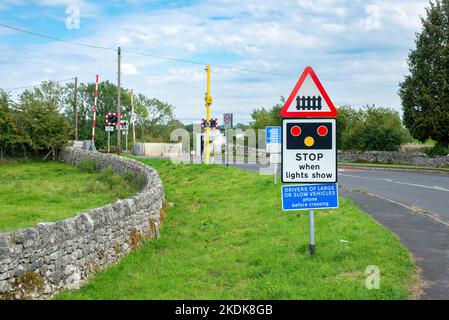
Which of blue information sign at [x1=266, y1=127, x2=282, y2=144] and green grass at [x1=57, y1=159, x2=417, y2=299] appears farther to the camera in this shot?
blue information sign at [x1=266, y1=127, x2=282, y2=144]

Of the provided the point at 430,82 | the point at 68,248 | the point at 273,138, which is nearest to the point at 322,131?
the point at 68,248

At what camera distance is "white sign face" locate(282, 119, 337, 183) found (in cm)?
923

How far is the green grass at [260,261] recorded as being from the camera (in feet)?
26.1

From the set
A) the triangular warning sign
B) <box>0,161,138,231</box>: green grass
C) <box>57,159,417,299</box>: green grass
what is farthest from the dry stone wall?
the triangular warning sign

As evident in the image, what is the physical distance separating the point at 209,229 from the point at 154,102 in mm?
88619

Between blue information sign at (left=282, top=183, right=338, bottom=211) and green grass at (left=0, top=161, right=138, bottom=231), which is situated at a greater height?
blue information sign at (left=282, top=183, right=338, bottom=211)

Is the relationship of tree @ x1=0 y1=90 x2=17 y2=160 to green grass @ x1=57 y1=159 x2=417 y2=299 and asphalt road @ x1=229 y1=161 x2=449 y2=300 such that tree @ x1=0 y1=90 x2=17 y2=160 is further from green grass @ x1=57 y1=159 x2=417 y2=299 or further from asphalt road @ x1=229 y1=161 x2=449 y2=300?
green grass @ x1=57 y1=159 x2=417 y2=299

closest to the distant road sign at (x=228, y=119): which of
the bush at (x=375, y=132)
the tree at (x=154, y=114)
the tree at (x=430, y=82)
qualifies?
the tree at (x=430, y=82)

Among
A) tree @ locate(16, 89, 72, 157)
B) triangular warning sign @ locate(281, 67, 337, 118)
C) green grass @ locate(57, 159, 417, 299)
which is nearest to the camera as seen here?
green grass @ locate(57, 159, 417, 299)

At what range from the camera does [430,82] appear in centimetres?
3975

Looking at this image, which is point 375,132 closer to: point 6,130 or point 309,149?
point 6,130

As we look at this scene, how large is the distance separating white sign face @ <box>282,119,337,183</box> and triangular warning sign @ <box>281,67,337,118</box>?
12cm

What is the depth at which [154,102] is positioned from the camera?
101 meters
